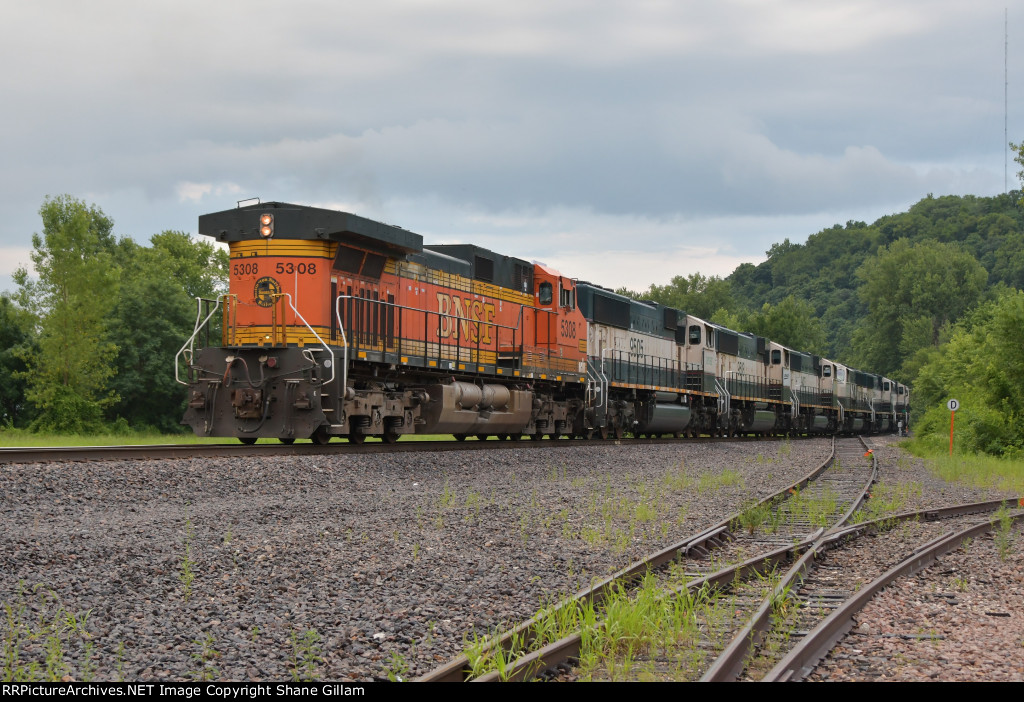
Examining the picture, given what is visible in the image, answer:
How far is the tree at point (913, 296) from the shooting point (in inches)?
3543

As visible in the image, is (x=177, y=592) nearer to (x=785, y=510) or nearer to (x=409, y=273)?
(x=785, y=510)

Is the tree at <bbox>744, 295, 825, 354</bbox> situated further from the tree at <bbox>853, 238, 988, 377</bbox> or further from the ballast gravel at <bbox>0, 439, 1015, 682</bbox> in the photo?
the ballast gravel at <bbox>0, 439, 1015, 682</bbox>

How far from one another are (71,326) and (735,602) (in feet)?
103

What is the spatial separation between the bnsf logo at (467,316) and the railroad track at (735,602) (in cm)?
829

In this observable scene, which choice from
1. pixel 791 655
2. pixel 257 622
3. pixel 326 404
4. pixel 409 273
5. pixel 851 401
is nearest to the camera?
pixel 791 655

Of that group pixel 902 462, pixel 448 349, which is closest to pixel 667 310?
pixel 902 462

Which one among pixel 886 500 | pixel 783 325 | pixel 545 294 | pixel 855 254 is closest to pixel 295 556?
pixel 886 500

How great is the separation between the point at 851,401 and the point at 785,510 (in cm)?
4117

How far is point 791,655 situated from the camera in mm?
4578

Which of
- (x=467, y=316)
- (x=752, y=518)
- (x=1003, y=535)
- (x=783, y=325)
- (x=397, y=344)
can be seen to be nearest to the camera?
(x=1003, y=535)

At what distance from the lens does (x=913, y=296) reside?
90625 mm

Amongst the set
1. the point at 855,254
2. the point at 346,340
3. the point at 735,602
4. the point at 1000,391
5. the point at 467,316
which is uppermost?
the point at 855,254

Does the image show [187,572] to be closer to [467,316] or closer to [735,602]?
[735,602]

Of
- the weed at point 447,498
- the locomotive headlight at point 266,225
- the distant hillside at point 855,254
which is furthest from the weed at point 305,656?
the distant hillside at point 855,254
